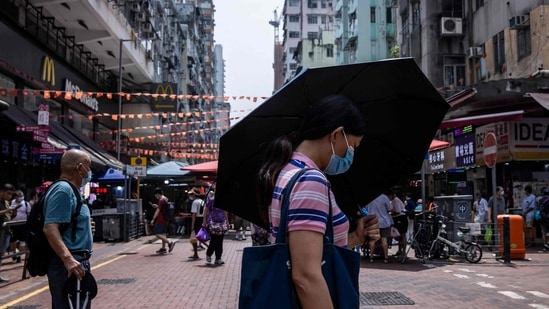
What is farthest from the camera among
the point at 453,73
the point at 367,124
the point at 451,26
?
the point at 453,73

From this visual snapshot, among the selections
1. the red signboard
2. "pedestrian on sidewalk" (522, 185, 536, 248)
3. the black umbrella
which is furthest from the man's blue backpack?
"pedestrian on sidewalk" (522, 185, 536, 248)

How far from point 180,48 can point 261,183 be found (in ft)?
198

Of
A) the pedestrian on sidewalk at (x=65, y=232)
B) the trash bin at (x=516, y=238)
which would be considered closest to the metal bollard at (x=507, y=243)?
the trash bin at (x=516, y=238)

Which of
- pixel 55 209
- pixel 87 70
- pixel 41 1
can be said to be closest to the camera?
pixel 55 209

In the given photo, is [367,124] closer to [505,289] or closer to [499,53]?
[505,289]

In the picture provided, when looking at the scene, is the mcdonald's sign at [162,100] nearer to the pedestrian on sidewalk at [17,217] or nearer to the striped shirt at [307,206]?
the pedestrian on sidewalk at [17,217]

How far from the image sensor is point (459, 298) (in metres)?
7.90

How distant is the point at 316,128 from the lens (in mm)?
2346

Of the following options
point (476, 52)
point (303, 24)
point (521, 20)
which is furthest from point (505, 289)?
point (303, 24)

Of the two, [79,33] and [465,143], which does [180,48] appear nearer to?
[79,33]

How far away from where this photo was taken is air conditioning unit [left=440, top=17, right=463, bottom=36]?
2581 cm

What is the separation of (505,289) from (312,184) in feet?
24.9

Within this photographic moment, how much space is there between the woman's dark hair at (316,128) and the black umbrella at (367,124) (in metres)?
0.49

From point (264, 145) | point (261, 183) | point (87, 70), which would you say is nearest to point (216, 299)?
point (264, 145)
